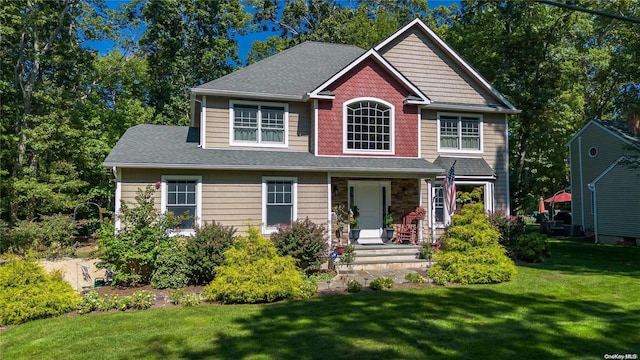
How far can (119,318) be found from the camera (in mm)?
7379

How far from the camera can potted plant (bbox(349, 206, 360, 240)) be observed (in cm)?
1500

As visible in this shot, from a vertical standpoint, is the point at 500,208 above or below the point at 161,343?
above

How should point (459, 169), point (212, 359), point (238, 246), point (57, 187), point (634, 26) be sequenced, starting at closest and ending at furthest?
1. point (212, 359)
2. point (238, 246)
3. point (459, 169)
4. point (634, 26)
5. point (57, 187)

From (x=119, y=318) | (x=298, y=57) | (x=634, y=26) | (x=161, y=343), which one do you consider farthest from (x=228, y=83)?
(x=634, y=26)

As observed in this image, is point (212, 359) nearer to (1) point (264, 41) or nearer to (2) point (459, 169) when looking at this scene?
(2) point (459, 169)

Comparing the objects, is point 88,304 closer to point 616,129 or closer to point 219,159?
point 219,159

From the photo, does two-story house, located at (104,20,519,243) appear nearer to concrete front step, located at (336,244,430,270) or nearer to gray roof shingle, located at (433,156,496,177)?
gray roof shingle, located at (433,156,496,177)

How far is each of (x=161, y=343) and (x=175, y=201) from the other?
7.25 m

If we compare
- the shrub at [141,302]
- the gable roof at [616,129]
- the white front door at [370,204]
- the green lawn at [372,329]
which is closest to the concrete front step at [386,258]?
the white front door at [370,204]

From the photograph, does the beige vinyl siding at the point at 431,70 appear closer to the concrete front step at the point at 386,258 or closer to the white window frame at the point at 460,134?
the white window frame at the point at 460,134

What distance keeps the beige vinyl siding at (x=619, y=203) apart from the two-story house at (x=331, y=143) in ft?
24.8

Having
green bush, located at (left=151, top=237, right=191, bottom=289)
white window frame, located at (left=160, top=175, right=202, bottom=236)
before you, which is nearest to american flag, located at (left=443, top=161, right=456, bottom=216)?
white window frame, located at (left=160, top=175, right=202, bottom=236)

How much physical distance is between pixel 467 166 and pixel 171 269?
1157cm

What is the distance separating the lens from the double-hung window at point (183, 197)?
41.2ft
